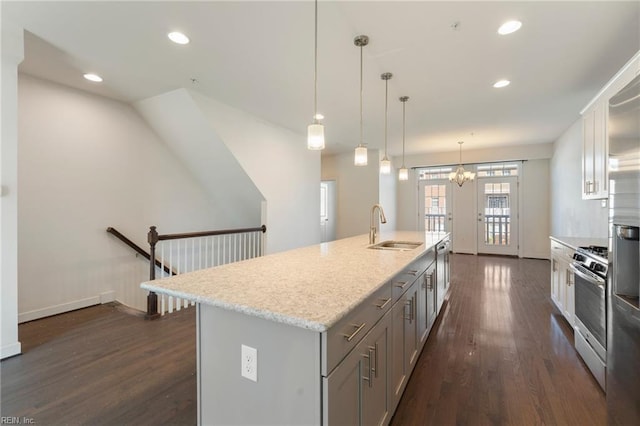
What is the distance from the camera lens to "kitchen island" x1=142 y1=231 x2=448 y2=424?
1.03 m

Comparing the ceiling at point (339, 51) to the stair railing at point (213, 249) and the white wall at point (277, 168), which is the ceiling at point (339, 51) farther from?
the stair railing at point (213, 249)

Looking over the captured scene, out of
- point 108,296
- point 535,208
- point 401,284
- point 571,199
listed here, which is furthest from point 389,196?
point 108,296

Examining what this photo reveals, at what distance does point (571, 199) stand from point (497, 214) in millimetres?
2297

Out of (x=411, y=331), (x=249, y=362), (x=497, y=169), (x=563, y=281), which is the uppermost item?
(x=497, y=169)

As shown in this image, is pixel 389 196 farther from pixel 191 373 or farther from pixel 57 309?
pixel 57 309

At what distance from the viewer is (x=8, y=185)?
2348mm

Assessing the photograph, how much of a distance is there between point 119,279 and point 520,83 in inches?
229

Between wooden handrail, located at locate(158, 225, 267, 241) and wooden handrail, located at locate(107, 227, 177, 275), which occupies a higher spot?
wooden handrail, located at locate(158, 225, 267, 241)

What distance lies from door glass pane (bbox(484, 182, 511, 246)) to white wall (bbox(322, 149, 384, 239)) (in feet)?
8.41

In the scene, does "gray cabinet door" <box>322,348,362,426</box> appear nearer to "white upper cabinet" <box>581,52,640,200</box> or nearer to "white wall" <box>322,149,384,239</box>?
"white upper cabinet" <box>581,52,640,200</box>

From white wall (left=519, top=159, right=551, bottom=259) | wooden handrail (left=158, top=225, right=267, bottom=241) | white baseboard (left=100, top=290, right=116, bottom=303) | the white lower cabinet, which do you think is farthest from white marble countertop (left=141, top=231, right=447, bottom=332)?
white wall (left=519, top=159, right=551, bottom=259)

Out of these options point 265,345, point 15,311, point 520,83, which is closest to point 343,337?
point 265,345
